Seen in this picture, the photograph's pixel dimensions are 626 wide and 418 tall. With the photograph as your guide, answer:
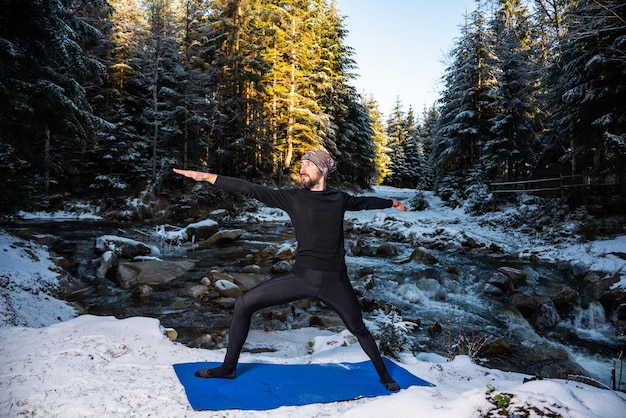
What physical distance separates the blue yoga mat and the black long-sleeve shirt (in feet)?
3.81

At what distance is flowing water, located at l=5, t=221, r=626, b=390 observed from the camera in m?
6.48

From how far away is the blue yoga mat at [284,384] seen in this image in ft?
9.45

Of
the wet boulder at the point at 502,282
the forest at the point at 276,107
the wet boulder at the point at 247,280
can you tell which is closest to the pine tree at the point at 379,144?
the forest at the point at 276,107

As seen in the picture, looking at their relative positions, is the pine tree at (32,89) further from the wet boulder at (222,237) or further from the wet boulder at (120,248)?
the wet boulder at (222,237)

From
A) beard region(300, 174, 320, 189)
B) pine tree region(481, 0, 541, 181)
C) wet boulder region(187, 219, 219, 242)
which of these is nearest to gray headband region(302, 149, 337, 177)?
beard region(300, 174, 320, 189)

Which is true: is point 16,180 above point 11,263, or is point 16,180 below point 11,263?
above

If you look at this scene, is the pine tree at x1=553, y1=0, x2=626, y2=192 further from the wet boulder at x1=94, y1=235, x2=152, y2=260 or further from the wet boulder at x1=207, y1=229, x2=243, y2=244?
the wet boulder at x1=94, y1=235, x2=152, y2=260

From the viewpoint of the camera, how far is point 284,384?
10.8ft

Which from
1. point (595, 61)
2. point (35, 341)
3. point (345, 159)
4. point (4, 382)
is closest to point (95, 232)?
point (35, 341)

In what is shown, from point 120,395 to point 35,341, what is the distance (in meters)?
1.56

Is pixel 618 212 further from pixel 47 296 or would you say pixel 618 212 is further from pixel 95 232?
pixel 95 232

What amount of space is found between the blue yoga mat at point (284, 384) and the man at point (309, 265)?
179mm

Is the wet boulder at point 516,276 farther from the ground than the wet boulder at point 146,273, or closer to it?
farther from the ground

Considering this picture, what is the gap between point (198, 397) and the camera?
9.33 feet
